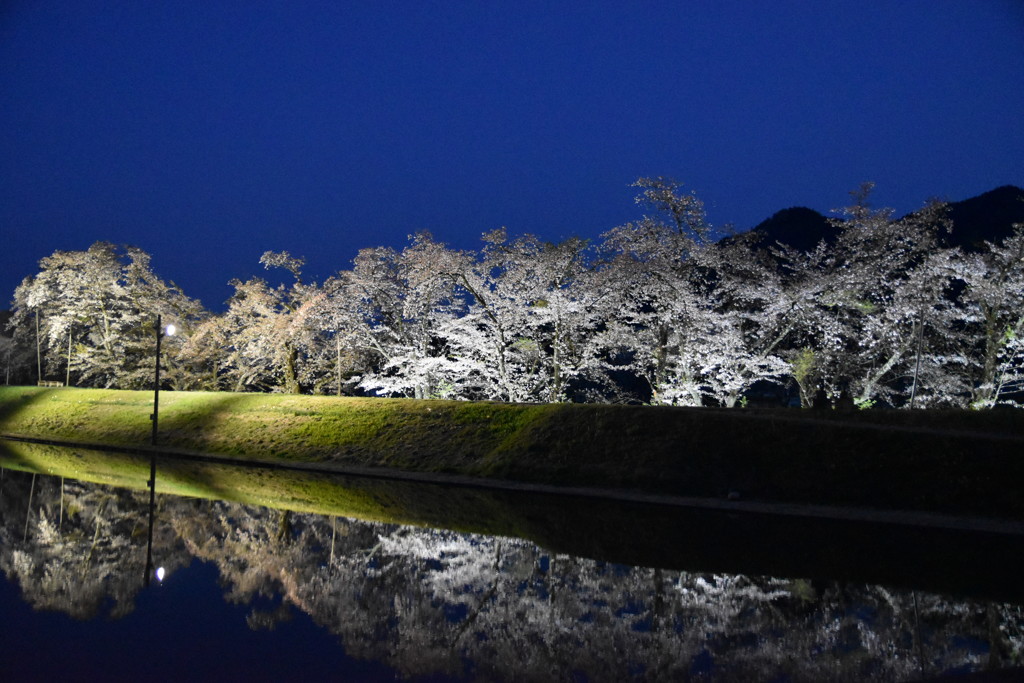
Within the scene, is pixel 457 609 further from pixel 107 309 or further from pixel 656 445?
pixel 107 309

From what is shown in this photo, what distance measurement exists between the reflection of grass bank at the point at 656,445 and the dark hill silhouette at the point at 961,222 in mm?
22013

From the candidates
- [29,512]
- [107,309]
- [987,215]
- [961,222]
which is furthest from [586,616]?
[987,215]

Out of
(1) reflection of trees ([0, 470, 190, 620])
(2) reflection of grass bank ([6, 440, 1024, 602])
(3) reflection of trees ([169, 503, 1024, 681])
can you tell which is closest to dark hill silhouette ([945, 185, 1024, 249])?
(2) reflection of grass bank ([6, 440, 1024, 602])

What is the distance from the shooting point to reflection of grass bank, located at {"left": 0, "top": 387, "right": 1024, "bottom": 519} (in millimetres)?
14641

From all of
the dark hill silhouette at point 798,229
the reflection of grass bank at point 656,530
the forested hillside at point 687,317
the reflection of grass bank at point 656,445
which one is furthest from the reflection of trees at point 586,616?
the dark hill silhouette at point 798,229

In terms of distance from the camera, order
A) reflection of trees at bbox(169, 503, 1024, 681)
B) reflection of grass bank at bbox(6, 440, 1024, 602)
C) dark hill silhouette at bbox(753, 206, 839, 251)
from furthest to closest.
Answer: dark hill silhouette at bbox(753, 206, 839, 251)
reflection of grass bank at bbox(6, 440, 1024, 602)
reflection of trees at bbox(169, 503, 1024, 681)

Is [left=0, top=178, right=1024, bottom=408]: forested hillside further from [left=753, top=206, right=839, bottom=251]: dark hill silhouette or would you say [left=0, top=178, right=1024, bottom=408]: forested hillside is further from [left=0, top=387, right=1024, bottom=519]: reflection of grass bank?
[left=753, top=206, right=839, bottom=251]: dark hill silhouette

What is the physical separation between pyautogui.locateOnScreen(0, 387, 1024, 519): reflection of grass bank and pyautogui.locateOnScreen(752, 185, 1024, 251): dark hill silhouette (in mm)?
22013

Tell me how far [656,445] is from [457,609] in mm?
10636

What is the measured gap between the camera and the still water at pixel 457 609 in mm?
6250

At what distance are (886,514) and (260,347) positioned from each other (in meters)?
25.9

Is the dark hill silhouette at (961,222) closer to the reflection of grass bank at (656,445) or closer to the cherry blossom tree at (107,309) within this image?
the reflection of grass bank at (656,445)

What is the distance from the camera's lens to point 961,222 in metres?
39.0

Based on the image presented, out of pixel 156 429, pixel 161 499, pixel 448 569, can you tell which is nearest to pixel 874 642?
pixel 448 569
